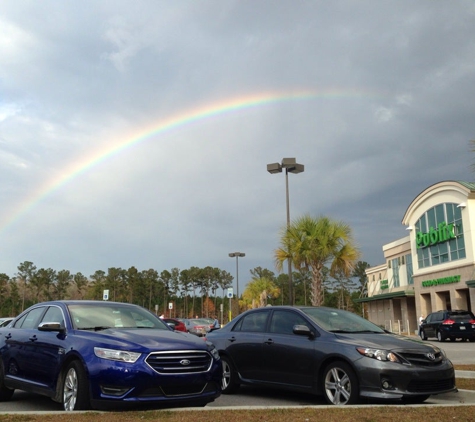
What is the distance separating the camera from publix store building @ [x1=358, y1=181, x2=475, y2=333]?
122 feet

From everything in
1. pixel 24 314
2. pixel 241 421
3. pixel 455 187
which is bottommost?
pixel 241 421

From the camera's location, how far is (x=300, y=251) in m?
21.9

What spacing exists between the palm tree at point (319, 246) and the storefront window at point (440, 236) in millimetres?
19521

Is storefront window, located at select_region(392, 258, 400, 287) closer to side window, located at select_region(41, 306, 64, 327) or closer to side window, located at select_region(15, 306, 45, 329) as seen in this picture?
side window, located at select_region(15, 306, 45, 329)

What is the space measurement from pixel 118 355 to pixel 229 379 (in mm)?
3410

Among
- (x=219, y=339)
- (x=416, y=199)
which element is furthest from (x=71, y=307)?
(x=416, y=199)

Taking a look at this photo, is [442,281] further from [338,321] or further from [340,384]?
[340,384]

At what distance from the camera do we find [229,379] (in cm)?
946

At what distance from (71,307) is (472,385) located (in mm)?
6829

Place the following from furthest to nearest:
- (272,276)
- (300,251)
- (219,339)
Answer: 1. (272,276)
2. (300,251)
3. (219,339)

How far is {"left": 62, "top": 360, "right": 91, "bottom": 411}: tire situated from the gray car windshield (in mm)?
3632

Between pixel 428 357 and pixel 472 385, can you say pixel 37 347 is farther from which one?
pixel 472 385

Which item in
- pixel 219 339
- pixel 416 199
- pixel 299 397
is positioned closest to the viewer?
pixel 299 397

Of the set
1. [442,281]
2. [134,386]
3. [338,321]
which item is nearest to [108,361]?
[134,386]
